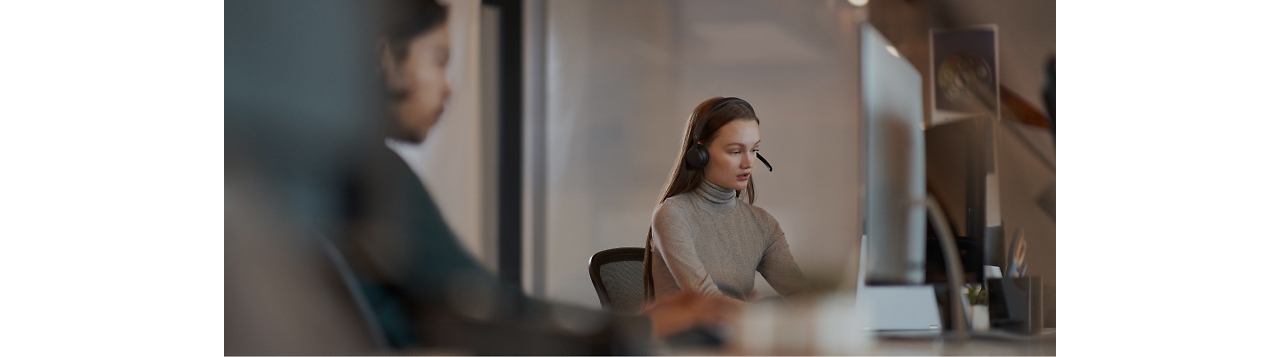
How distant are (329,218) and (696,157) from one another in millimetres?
945

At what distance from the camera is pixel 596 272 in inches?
88.8

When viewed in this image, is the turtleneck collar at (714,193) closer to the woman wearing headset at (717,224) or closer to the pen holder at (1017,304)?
the woman wearing headset at (717,224)

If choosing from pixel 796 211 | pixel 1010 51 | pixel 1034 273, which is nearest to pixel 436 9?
pixel 796 211

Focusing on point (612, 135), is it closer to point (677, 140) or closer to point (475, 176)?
point (677, 140)

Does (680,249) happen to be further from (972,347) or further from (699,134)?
(972,347)

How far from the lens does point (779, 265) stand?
86.7 inches

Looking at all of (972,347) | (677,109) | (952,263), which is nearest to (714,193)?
(677,109)

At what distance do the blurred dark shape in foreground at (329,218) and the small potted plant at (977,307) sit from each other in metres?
1.03

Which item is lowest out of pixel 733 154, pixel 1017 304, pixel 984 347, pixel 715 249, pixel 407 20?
pixel 984 347

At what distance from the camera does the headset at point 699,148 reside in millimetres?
2152

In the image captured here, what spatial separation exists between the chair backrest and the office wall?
27 millimetres

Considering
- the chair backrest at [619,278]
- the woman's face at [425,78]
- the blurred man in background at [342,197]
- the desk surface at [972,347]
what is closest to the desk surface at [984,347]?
the desk surface at [972,347]

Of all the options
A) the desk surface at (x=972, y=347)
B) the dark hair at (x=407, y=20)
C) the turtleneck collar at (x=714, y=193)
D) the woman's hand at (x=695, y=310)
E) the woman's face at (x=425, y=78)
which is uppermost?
the dark hair at (x=407, y=20)

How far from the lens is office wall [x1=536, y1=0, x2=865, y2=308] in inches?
86.7
